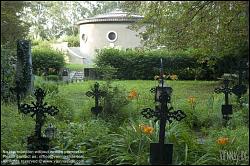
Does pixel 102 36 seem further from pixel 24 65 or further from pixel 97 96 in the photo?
pixel 97 96

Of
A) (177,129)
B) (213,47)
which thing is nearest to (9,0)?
(177,129)

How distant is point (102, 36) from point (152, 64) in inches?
379

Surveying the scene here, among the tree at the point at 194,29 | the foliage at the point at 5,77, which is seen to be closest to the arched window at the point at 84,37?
the tree at the point at 194,29

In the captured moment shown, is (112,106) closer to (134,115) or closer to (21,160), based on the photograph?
(134,115)

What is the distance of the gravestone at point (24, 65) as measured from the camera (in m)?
10.9

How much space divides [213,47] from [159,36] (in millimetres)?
2061

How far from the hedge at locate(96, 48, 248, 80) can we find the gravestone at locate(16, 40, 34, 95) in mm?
10291

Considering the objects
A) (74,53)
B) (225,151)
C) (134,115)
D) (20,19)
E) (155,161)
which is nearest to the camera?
(155,161)

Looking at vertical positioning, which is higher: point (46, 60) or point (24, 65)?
point (46, 60)

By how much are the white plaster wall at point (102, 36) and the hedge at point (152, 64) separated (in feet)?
22.7

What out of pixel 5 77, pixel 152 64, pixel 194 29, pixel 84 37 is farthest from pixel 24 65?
pixel 84 37

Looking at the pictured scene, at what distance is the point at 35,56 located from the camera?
874 inches

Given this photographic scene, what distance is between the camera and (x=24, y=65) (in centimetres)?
1100

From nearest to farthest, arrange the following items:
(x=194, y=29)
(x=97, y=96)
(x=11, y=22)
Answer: (x=97, y=96), (x=11, y=22), (x=194, y=29)
